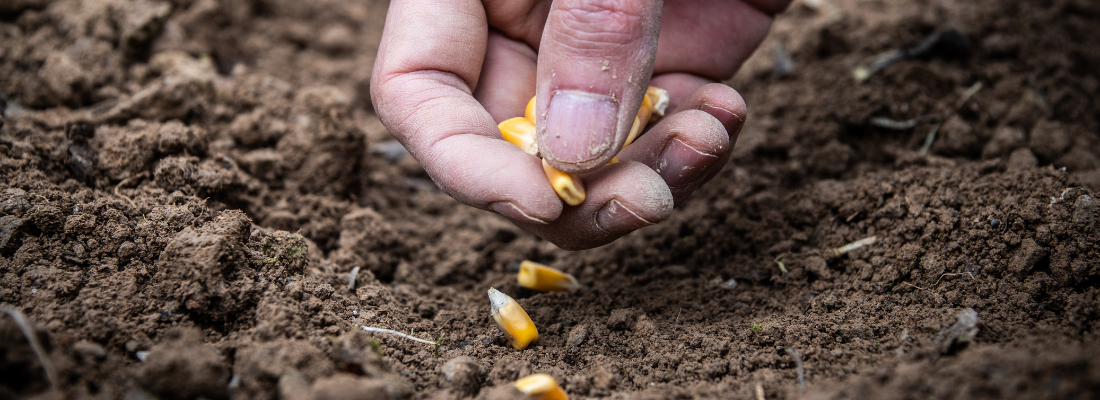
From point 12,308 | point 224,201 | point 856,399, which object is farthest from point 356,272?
point 856,399

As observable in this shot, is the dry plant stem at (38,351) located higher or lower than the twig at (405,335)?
higher

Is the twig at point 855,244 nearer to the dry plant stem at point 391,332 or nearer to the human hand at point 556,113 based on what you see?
the human hand at point 556,113

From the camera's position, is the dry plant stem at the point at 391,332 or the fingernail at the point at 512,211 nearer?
the fingernail at the point at 512,211

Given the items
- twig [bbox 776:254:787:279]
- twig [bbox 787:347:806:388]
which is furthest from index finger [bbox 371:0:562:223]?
twig [bbox 776:254:787:279]

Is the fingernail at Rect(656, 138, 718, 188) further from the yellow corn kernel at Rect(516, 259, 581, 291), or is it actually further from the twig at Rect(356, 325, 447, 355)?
the twig at Rect(356, 325, 447, 355)

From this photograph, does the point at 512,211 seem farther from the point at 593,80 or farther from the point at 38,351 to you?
the point at 38,351

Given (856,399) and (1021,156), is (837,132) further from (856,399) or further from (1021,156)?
(856,399)

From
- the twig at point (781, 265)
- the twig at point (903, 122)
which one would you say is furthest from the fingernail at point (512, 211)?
the twig at point (903, 122)
